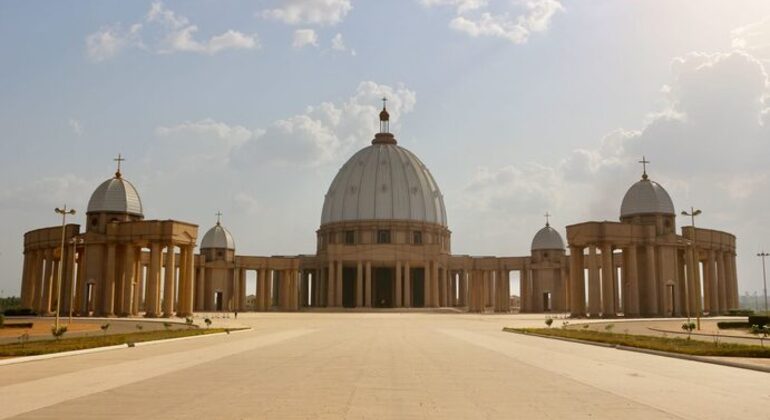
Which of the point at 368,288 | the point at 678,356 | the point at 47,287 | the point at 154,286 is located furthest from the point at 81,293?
the point at 678,356

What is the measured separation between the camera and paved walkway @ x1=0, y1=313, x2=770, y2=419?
12.8 m

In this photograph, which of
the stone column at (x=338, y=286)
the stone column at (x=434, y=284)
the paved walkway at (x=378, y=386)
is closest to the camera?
the paved walkway at (x=378, y=386)

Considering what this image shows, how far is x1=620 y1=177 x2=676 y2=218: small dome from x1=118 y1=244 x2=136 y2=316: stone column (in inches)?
2335

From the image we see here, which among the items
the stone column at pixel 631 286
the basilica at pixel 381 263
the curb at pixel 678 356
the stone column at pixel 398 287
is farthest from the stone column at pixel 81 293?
the curb at pixel 678 356

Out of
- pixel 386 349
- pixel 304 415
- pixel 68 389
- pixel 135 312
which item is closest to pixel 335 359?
pixel 386 349

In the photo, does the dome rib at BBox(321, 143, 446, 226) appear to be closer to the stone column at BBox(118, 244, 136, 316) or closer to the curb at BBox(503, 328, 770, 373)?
the stone column at BBox(118, 244, 136, 316)

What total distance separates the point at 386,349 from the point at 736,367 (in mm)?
12595

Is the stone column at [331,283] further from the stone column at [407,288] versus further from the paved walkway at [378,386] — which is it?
the paved walkway at [378,386]

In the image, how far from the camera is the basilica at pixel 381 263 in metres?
77.9

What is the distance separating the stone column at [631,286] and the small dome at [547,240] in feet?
129

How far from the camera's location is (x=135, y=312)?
7838cm

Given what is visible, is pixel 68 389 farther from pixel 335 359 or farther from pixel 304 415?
pixel 335 359

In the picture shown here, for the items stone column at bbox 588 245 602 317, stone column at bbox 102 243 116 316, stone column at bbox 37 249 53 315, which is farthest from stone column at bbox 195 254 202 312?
stone column at bbox 588 245 602 317

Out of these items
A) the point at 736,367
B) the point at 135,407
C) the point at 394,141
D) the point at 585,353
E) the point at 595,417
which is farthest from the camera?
the point at 394,141
